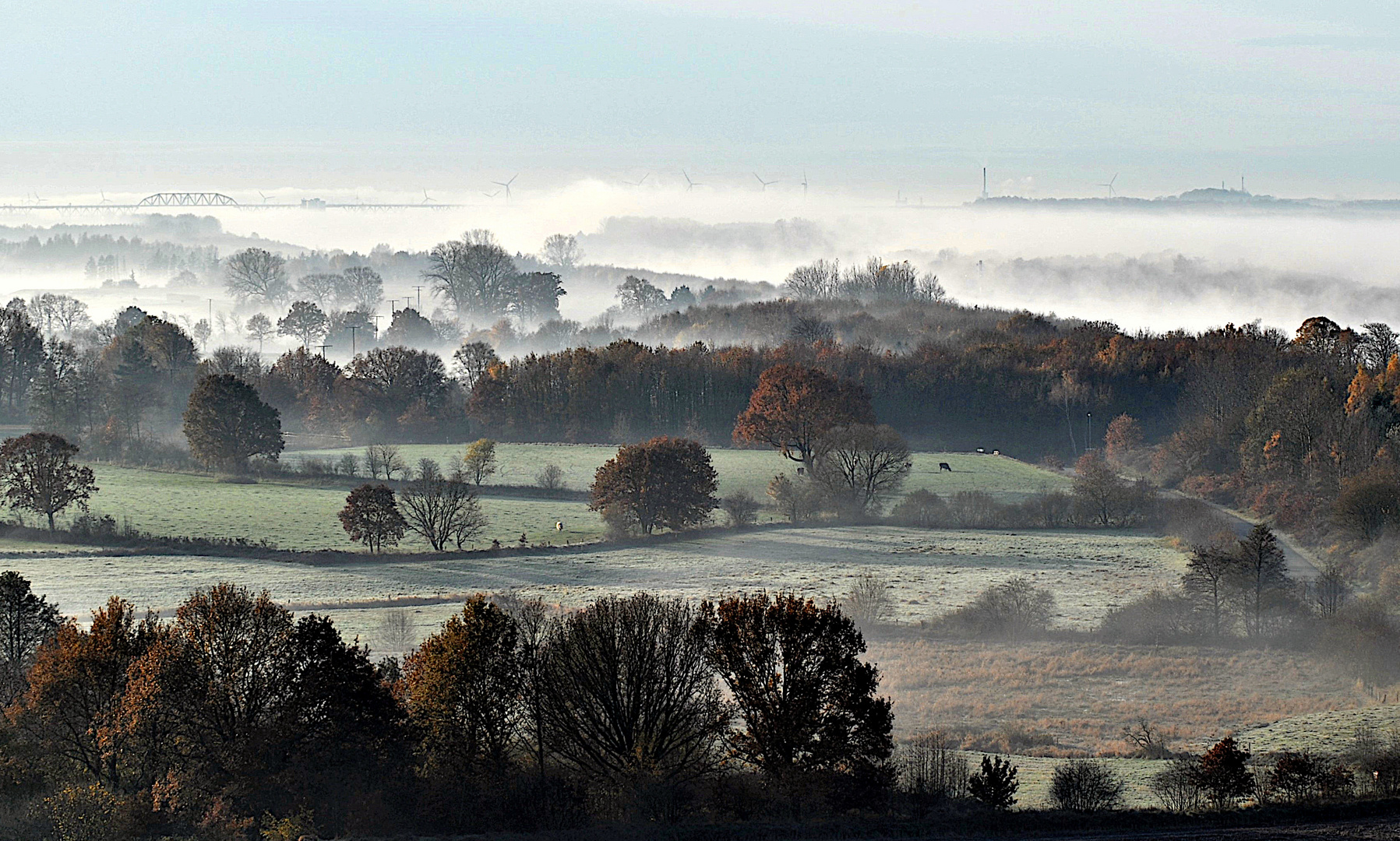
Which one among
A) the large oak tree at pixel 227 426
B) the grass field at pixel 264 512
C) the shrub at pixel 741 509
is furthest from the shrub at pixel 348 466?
the shrub at pixel 741 509

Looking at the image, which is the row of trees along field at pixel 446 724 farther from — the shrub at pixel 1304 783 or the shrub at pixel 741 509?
the shrub at pixel 741 509

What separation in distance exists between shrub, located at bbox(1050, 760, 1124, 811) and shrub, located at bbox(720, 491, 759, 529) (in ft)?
144

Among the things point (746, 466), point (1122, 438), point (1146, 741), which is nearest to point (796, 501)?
point (746, 466)

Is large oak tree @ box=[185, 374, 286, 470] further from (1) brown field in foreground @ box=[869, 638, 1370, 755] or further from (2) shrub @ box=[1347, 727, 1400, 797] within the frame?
(2) shrub @ box=[1347, 727, 1400, 797]

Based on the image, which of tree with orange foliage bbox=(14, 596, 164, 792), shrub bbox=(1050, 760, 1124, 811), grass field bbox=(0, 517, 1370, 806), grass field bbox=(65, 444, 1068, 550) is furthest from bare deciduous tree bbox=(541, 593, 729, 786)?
grass field bbox=(65, 444, 1068, 550)

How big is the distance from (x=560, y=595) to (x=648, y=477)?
1896 centimetres

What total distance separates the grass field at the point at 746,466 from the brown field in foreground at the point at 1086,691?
35.6 meters

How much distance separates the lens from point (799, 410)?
94.2 meters

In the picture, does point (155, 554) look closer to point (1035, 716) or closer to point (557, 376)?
point (1035, 716)

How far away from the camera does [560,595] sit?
56.4 m

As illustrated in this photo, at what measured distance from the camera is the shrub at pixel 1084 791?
31344 mm

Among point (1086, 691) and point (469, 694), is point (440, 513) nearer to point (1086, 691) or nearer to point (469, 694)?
point (1086, 691)

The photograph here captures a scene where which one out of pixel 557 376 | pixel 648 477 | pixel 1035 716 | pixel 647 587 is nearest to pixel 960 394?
pixel 557 376

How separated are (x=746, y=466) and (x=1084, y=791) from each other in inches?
2554
